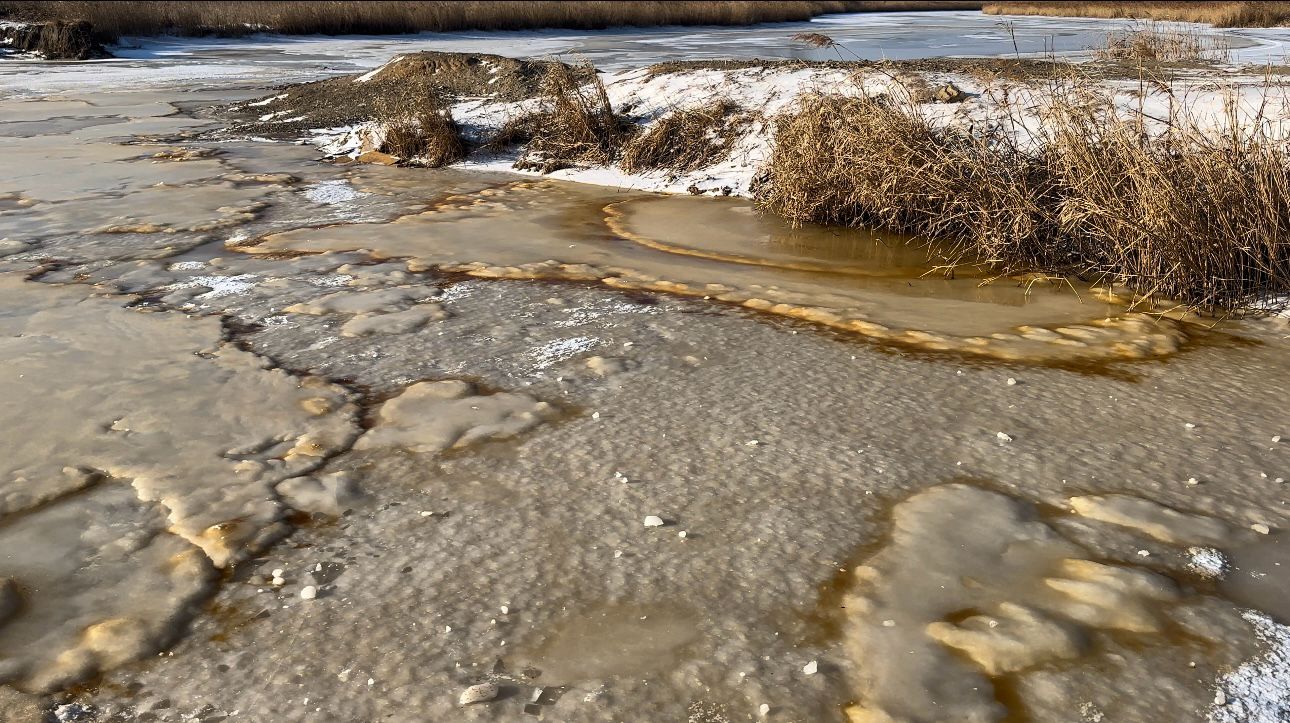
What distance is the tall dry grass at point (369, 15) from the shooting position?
58.9 feet

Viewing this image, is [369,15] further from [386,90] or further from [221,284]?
[221,284]

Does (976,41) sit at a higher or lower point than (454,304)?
higher

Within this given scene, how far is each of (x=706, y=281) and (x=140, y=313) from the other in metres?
2.12

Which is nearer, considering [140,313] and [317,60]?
[140,313]

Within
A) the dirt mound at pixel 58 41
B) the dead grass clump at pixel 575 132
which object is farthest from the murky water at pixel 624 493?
the dirt mound at pixel 58 41

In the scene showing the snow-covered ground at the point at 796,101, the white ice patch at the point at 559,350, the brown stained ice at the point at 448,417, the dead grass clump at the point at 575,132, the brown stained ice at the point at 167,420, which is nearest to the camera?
the brown stained ice at the point at 167,420

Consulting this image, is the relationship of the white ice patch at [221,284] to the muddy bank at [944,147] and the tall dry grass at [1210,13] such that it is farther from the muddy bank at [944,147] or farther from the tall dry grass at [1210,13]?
the tall dry grass at [1210,13]

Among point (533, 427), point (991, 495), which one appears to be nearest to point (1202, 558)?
point (991, 495)

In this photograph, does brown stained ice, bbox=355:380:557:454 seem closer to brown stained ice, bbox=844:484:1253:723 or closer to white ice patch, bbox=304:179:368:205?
brown stained ice, bbox=844:484:1253:723

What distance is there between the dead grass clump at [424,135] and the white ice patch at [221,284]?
3221 millimetres

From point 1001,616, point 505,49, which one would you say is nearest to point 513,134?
point 1001,616

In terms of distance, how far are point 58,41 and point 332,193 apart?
12131 millimetres

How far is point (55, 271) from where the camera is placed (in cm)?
412

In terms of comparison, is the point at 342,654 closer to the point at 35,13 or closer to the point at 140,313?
the point at 140,313
